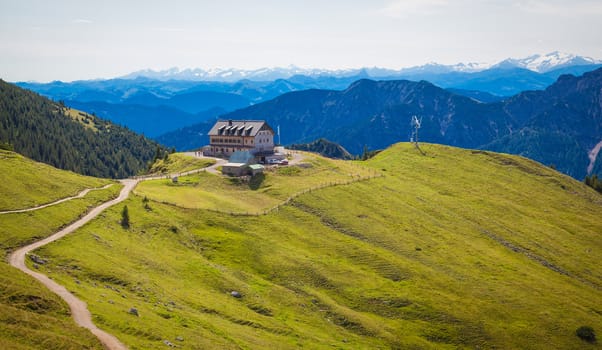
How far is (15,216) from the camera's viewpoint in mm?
70312

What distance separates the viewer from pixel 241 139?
15725 centimetres

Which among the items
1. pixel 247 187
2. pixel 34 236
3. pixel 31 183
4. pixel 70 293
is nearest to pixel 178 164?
pixel 247 187

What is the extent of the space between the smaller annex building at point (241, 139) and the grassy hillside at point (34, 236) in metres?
53.3

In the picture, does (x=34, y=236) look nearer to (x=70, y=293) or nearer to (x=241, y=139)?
(x=70, y=293)

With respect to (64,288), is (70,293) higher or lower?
lower

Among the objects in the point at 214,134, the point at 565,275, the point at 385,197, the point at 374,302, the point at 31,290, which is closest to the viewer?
the point at 31,290

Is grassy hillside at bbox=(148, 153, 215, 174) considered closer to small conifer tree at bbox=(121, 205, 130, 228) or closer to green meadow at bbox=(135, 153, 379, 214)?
green meadow at bbox=(135, 153, 379, 214)

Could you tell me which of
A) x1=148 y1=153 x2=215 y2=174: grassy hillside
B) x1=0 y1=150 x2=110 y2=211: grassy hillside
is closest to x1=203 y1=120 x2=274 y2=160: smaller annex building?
x1=148 y1=153 x2=215 y2=174: grassy hillside

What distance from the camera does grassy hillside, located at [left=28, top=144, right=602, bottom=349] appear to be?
59.1 m

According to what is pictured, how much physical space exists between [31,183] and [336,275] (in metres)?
56.3

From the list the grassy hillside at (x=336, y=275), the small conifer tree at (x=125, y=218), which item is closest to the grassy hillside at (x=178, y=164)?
the grassy hillside at (x=336, y=275)

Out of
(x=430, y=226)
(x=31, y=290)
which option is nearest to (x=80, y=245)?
(x=31, y=290)

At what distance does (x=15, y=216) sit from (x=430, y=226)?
8958 cm

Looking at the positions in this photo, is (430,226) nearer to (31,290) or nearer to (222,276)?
(222,276)
